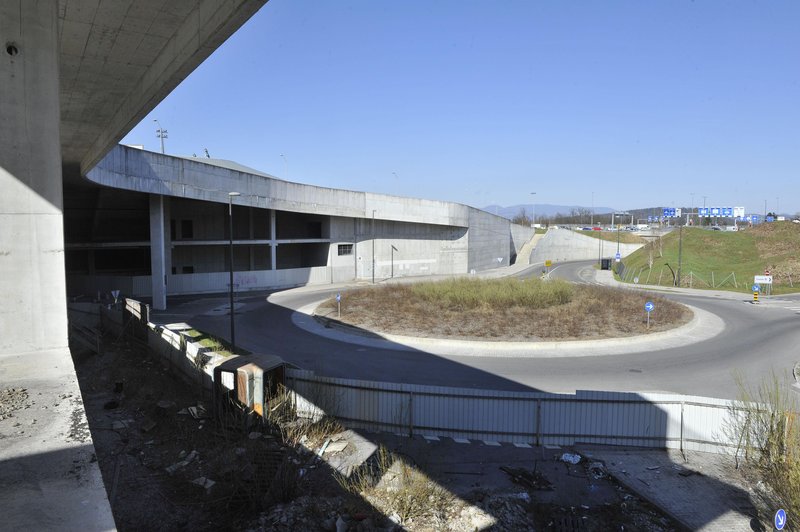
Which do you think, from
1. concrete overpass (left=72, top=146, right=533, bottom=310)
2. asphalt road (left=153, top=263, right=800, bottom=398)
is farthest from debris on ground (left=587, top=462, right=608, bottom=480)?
concrete overpass (left=72, top=146, right=533, bottom=310)

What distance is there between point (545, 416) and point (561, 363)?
277 inches

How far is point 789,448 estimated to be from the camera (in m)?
7.97

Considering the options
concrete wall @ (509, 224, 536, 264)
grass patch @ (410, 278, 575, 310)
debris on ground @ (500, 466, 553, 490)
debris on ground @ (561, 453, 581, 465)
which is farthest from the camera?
concrete wall @ (509, 224, 536, 264)

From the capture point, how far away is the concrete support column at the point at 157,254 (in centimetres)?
3012

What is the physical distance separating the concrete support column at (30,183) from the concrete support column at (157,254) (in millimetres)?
A: 22251

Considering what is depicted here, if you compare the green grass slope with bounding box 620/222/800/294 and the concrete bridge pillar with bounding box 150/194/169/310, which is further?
the green grass slope with bounding box 620/222/800/294

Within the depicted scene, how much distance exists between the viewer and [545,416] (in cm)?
1116

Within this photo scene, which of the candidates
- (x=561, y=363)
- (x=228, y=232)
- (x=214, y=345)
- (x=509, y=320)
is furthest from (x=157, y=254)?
(x=561, y=363)

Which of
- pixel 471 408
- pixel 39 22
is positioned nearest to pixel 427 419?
pixel 471 408

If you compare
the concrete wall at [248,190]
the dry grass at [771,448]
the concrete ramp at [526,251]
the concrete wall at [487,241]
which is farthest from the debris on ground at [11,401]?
the concrete ramp at [526,251]

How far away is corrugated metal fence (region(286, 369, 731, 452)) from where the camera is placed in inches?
430

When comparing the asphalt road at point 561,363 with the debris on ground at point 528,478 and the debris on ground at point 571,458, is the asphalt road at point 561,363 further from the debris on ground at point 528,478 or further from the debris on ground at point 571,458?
the debris on ground at point 528,478

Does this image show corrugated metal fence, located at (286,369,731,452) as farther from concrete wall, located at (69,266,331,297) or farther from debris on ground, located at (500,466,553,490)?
concrete wall, located at (69,266,331,297)

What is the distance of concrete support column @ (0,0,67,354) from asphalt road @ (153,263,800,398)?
8.87 meters
